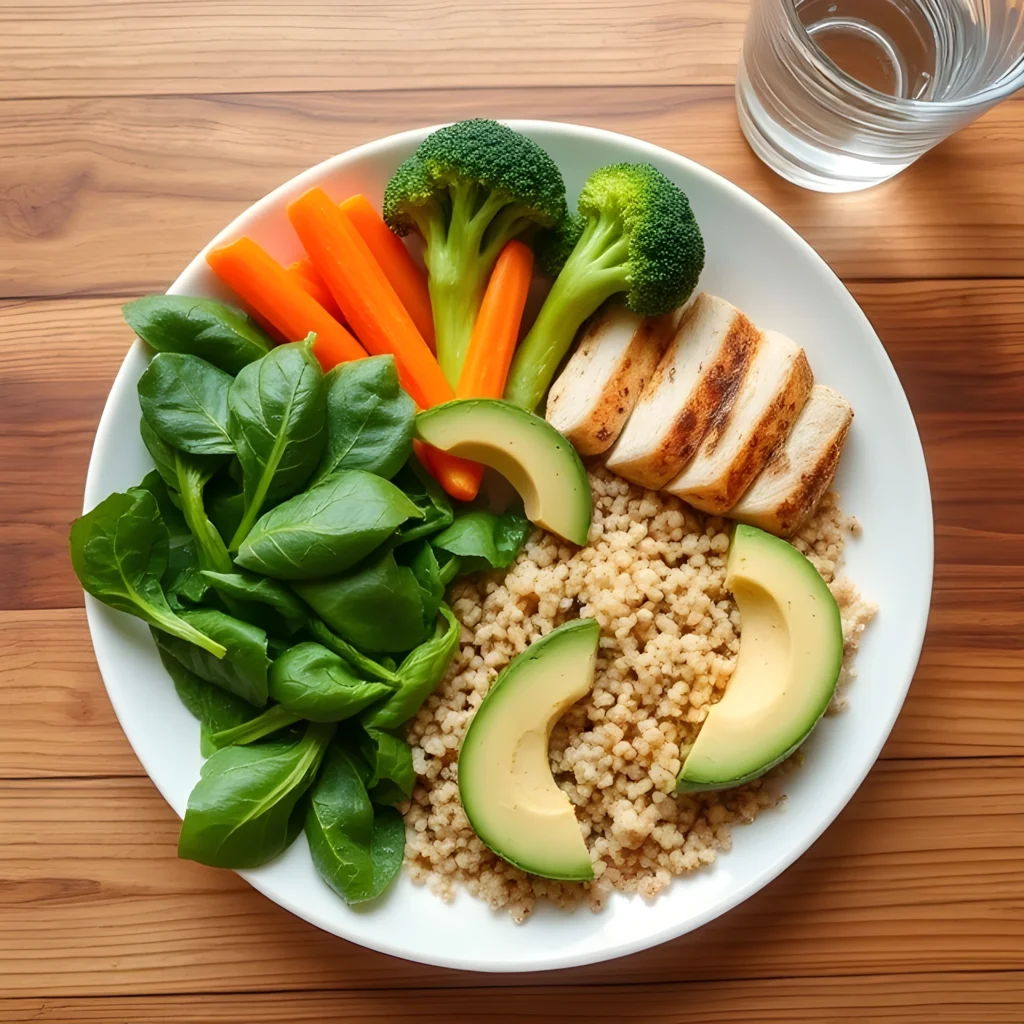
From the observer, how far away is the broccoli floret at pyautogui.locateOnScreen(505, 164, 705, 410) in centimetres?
134

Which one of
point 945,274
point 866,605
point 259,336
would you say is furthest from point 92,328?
point 945,274

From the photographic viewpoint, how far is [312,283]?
147 cm

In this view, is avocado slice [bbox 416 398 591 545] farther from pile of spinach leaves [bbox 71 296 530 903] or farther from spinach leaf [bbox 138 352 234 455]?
spinach leaf [bbox 138 352 234 455]

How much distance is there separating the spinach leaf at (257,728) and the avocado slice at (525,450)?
0.48 metres

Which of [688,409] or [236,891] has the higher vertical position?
[688,409]

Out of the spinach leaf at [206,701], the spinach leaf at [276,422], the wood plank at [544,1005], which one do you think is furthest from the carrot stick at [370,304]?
Result: the wood plank at [544,1005]

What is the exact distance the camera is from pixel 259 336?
1456 mm

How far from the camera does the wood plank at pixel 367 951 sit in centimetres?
154

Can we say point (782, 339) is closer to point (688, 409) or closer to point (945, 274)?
point (688, 409)

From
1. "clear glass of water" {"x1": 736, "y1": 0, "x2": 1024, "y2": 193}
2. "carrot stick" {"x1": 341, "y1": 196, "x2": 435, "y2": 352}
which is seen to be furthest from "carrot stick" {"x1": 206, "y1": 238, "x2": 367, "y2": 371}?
"clear glass of water" {"x1": 736, "y1": 0, "x2": 1024, "y2": 193}

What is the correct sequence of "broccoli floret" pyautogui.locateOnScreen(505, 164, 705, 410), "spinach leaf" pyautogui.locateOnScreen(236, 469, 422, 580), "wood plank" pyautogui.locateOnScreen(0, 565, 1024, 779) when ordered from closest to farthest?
"spinach leaf" pyautogui.locateOnScreen(236, 469, 422, 580) → "broccoli floret" pyautogui.locateOnScreen(505, 164, 705, 410) → "wood plank" pyautogui.locateOnScreen(0, 565, 1024, 779)

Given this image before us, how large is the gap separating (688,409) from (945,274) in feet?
2.08

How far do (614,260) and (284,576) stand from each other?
2.30 feet

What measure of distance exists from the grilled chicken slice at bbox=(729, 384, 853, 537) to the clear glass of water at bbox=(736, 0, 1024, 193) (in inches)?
16.4
